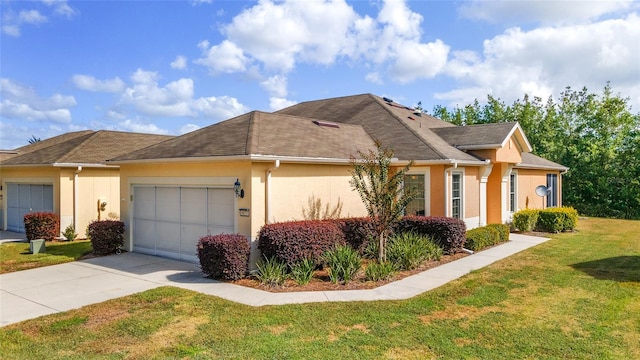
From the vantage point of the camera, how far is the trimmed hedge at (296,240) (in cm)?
980

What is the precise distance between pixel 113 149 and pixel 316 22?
11.5 metres

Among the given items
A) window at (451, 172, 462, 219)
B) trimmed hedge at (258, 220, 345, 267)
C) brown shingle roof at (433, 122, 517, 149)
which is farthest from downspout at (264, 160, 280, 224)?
brown shingle roof at (433, 122, 517, 149)

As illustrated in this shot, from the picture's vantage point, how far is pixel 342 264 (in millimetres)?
9750

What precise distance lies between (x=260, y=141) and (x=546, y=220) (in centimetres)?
1403

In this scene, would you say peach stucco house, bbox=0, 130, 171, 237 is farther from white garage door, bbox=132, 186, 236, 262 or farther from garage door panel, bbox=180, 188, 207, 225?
garage door panel, bbox=180, 188, 207, 225

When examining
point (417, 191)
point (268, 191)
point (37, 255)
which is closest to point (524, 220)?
point (417, 191)

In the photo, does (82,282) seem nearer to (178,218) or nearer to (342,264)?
(178,218)

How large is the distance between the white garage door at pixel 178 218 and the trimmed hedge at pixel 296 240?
4.04 ft

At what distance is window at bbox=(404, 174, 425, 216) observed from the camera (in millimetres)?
14680

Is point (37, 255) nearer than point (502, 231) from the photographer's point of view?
Yes

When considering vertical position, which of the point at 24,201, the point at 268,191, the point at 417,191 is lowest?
the point at 24,201

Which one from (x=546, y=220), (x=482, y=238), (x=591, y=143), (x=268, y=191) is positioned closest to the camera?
(x=268, y=191)

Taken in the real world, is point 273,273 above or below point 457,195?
below

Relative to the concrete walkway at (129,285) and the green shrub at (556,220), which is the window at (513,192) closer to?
the green shrub at (556,220)
